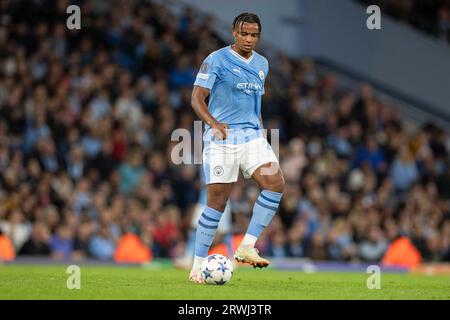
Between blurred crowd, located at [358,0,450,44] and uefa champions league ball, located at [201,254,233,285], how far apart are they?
1772cm

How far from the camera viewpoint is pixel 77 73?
22359 millimetres

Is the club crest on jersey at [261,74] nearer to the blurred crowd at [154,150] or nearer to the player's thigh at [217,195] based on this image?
the player's thigh at [217,195]

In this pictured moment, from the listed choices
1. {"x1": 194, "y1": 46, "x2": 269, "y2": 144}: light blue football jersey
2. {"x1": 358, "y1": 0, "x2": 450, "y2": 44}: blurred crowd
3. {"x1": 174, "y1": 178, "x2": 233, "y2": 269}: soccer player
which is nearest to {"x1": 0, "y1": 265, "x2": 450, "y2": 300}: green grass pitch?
{"x1": 194, "y1": 46, "x2": 269, "y2": 144}: light blue football jersey

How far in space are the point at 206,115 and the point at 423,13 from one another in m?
18.5

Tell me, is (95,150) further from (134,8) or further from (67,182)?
(134,8)

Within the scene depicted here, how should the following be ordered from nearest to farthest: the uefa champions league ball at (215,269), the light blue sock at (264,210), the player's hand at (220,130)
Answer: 1. the player's hand at (220,130)
2. the uefa champions league ball at (215,269)
3. the light blue sock at (264,210)

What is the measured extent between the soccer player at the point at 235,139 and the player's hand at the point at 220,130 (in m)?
0.14

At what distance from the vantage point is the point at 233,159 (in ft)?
38.2

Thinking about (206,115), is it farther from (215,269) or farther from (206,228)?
(215,269)

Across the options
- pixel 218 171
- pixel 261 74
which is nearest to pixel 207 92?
pixel 261 74

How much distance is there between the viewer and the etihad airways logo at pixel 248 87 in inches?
462

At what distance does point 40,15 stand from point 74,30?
80cm

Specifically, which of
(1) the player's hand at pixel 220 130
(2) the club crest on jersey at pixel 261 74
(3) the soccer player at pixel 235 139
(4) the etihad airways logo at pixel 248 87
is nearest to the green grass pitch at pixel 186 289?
(3) the soccer player at pixel 235 139
